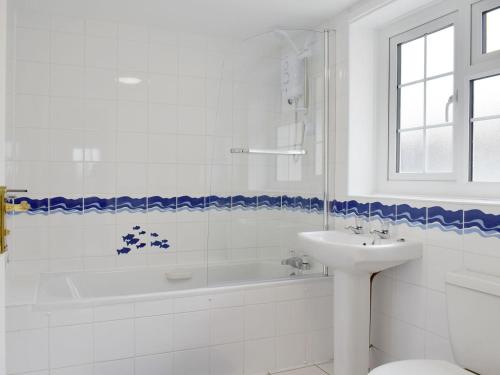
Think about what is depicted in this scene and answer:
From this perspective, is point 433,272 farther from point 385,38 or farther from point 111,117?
point 111,117

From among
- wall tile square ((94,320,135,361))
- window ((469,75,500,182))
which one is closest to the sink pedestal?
window ((469,75,500,182))

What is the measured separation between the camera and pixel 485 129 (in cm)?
192

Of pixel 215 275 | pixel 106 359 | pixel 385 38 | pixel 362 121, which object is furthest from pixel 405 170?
pixel 106 359

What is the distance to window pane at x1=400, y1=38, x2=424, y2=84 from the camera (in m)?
2.29

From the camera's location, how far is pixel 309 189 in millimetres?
2588

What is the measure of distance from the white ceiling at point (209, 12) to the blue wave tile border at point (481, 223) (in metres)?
1.47

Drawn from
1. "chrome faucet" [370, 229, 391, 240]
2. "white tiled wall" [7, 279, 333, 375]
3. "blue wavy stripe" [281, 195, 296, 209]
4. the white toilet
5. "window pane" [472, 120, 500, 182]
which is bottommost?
"white tiled wall" [7, 279, 333, 375]

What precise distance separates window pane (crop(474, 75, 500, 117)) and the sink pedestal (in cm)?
99

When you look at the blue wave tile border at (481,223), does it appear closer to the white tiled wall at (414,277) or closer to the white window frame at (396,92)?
the white tiled wall at (414,277)

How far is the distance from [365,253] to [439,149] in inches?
31.8

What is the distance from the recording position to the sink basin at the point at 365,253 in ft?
6.03

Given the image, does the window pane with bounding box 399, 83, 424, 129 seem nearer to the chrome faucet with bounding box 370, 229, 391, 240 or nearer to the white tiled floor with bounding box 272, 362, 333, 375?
the chrome faucet with bounding box 370, 229, 391, 240

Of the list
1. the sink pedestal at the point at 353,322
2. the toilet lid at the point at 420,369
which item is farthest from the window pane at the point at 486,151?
the toilet lid at the point at 420,369

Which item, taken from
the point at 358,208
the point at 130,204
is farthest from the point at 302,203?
the point at 130,204
